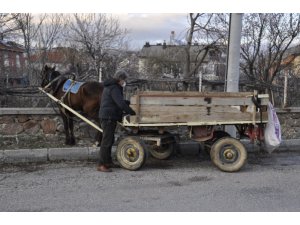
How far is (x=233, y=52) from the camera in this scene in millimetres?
7898

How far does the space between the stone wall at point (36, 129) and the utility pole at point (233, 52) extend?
10.6 ft

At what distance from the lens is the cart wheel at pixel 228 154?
6.40 metres

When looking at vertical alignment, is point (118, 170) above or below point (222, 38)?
below

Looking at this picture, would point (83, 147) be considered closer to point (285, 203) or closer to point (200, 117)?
point (200, 117)

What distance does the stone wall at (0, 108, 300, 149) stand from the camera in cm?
809

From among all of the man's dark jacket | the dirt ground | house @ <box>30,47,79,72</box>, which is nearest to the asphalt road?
the dirt ground

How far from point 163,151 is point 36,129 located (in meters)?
3.06

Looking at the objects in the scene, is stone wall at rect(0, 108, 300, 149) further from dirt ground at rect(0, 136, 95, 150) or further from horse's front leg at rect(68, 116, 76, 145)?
horse's front leg at rect(68, 116, 76, 145)

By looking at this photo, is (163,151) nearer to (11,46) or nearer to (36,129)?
(36,129)

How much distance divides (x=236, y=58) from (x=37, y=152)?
4.62 m

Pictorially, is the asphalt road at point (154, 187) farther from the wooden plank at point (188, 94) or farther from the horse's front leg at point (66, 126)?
the wooden plank at point (188, 94)

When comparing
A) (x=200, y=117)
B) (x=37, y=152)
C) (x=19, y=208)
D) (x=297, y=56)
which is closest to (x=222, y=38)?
(x=297, y=56)

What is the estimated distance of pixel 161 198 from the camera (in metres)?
5.04

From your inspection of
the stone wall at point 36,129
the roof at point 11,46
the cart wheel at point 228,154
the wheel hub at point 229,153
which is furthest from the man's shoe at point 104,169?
the roof at point 11,46
